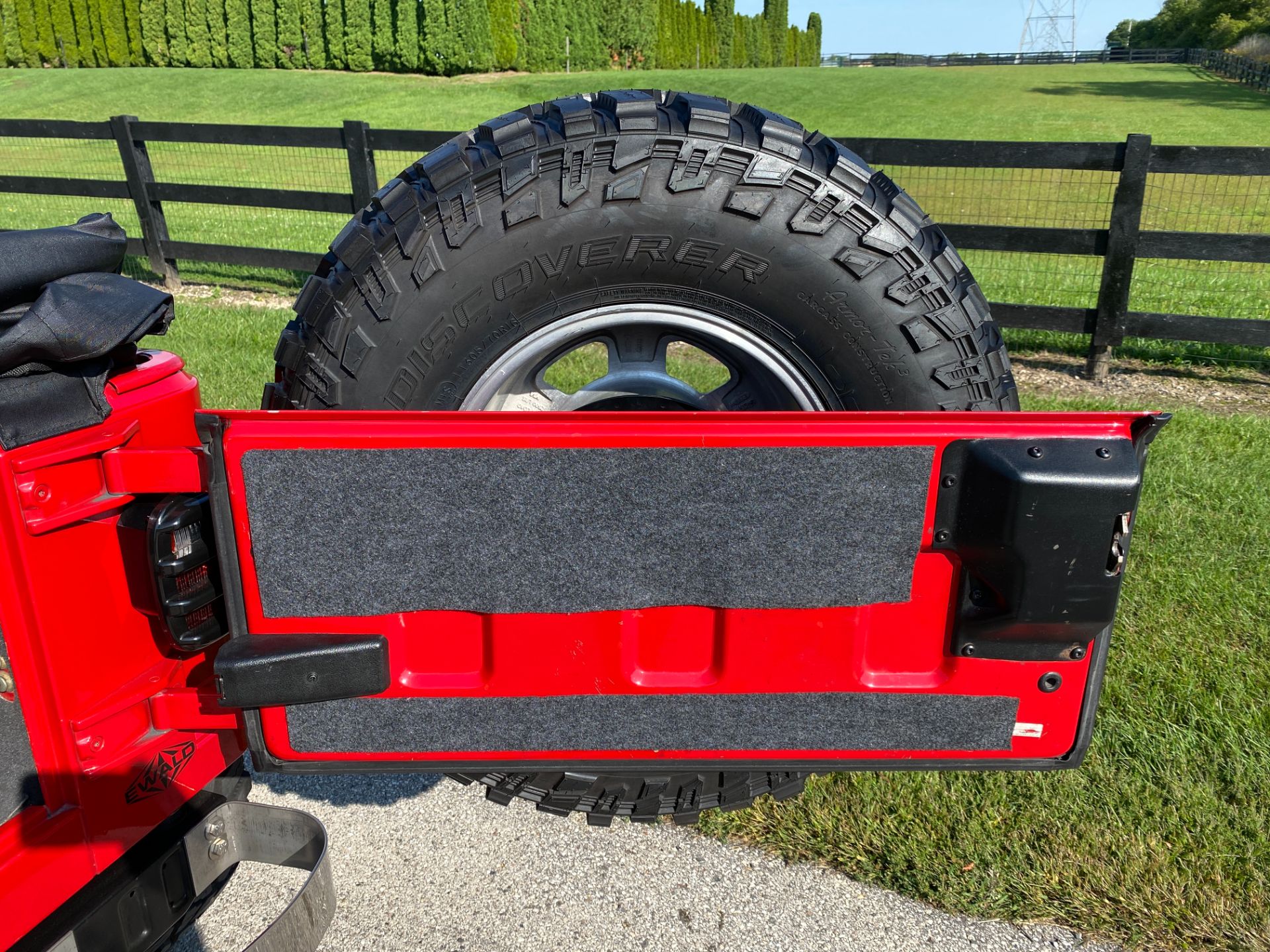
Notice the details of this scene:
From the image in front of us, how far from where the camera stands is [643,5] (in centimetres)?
4819

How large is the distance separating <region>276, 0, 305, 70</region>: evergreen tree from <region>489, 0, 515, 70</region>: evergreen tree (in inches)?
323

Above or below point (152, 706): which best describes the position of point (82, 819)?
below

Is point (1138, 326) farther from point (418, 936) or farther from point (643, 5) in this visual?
point (643, 5)

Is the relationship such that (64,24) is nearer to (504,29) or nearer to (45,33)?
(45,33)

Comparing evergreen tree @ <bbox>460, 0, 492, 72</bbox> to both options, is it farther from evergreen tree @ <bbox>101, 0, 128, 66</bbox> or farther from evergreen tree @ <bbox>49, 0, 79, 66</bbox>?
evergreen tree @ <bbox>49, 0, 79, 66</bbox>

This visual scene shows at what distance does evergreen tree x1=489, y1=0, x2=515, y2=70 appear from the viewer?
40844 millimetres

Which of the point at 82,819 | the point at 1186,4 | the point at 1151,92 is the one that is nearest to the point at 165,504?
the point at 82,819

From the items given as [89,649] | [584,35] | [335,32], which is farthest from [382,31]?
[89,649]

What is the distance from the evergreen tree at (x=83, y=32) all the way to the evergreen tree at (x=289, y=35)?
7.45 m

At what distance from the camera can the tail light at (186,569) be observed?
1.38 meters

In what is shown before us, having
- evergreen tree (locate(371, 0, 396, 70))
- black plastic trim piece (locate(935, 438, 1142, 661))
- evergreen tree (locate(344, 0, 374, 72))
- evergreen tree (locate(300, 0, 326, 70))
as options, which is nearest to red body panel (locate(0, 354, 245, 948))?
black plastic trim piece (locate(935, 438, 1142, 661))

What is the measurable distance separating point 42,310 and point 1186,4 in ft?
310

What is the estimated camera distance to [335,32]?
129ft

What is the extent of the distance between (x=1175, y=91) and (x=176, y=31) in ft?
138
